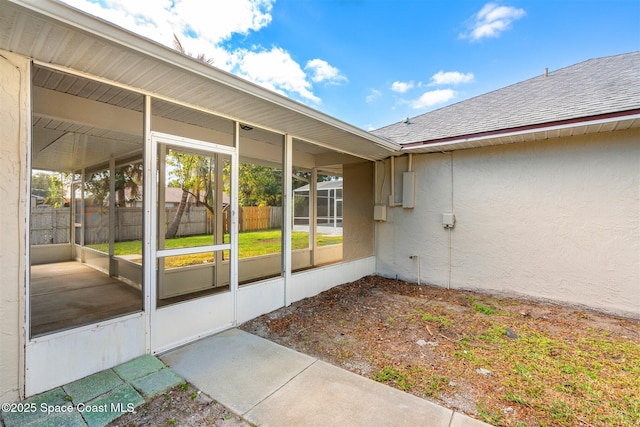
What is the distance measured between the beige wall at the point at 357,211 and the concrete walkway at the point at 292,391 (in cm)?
420

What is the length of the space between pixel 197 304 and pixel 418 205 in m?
4.56

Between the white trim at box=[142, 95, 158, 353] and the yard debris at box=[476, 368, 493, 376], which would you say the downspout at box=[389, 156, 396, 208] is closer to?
the yard debris at box=[476, 368, 493, 376]

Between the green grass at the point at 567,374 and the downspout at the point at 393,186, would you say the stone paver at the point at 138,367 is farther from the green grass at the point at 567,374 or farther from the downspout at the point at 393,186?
the downspout at the point at 393,186

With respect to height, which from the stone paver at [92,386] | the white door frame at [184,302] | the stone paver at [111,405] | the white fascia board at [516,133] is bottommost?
the stone paver at [111,405]

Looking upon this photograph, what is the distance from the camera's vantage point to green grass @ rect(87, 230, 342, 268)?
379cm

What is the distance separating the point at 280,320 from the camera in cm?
396

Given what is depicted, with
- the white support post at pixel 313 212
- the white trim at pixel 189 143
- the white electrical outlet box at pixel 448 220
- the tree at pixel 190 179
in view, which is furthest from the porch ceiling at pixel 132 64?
the white support post at pixel 313 212

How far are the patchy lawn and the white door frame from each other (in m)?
0.44

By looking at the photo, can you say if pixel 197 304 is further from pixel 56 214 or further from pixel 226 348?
pixel 56 214

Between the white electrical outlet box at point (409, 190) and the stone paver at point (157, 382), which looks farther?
the white electrical outlet box at point (409, 190)

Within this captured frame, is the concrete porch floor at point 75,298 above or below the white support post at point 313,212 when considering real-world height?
below

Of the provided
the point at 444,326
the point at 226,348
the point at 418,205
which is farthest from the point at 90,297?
the point at 418,205

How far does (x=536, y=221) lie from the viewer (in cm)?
473

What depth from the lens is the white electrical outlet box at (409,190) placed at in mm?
5922
